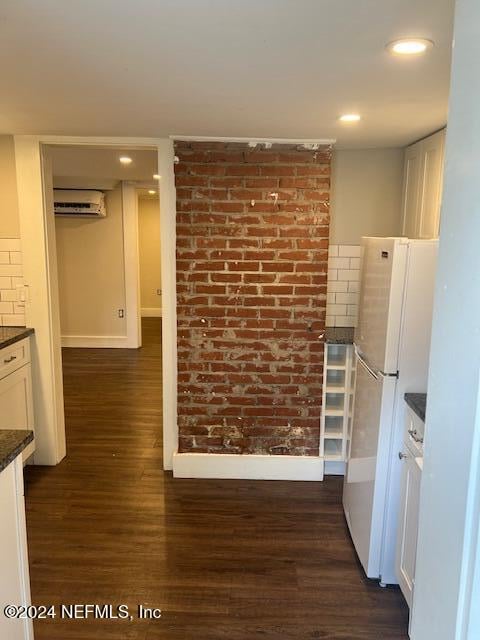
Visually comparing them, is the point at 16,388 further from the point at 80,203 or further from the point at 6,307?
the point at 80,203

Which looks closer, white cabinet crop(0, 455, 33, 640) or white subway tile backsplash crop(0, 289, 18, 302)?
white cabinet crop(0, 455, 33, 640)

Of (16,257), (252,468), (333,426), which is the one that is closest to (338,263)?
(333,426)

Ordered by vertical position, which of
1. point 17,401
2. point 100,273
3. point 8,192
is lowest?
point 17,401

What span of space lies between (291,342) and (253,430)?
610 mm

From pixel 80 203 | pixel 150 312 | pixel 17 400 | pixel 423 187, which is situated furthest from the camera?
pixel 150 312

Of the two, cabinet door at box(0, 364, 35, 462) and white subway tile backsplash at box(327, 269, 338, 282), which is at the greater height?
white subway tile backsplash at box(327, 269, 338, 282)

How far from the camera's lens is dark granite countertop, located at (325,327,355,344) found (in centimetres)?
295

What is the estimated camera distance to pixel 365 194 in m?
3.15

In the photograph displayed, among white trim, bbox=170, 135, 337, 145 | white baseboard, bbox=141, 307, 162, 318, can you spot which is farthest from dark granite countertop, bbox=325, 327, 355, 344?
white baseboard, bbox=141, 307, 162, 318

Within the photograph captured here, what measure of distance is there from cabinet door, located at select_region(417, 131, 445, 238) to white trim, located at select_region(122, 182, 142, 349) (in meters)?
4.13

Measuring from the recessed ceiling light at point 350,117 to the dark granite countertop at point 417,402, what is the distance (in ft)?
4.18

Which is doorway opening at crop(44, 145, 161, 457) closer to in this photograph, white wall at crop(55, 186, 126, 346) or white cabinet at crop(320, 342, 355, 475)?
white wall at crop(55, 186, 126, 346)

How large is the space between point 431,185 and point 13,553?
2.48 m

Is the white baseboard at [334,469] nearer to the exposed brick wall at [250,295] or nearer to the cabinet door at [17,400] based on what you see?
the exposed brick wall at [250,295]
